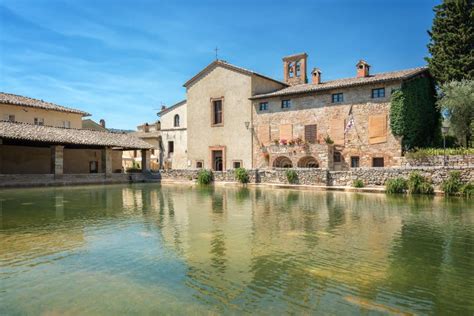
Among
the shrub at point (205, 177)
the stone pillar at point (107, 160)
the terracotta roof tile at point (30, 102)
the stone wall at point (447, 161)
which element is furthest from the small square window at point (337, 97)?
the terracotta roof tile at point (30, 102)

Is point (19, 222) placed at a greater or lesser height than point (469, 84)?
lesser

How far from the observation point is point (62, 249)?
24.7 feet

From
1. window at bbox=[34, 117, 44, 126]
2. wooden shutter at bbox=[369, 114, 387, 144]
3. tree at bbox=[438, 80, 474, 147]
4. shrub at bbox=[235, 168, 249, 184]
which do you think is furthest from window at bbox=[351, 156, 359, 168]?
window at bbox=[34, 117, 44, 126]

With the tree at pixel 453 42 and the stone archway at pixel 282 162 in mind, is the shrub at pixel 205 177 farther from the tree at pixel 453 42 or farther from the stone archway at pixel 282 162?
the tree at pixel 453 42

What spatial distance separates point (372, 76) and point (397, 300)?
2626 cm

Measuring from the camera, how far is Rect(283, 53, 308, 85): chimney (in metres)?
33.6

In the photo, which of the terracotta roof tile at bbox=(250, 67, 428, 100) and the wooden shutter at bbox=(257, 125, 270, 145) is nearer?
the terracotta roof tile at bbox=(250, 67, 428, 100)

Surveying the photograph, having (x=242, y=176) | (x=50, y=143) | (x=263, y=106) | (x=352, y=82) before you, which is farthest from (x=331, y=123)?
(x=50, y=143)

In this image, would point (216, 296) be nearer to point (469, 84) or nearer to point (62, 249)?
Answer: point (62, 249)

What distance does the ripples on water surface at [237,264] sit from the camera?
4.77m

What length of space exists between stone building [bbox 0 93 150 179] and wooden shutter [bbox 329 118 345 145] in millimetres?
17513

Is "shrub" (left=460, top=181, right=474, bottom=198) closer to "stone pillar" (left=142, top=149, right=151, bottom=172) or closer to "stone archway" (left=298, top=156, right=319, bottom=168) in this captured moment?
"stone archway" (left=298, top=156, right=319, bottom=168)

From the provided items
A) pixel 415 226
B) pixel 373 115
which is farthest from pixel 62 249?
pixel 373 115

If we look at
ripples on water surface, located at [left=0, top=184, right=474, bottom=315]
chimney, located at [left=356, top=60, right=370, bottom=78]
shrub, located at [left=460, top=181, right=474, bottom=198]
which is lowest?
ripples on water surface, located at [left=0, top=184, right=474, bottom=315]
